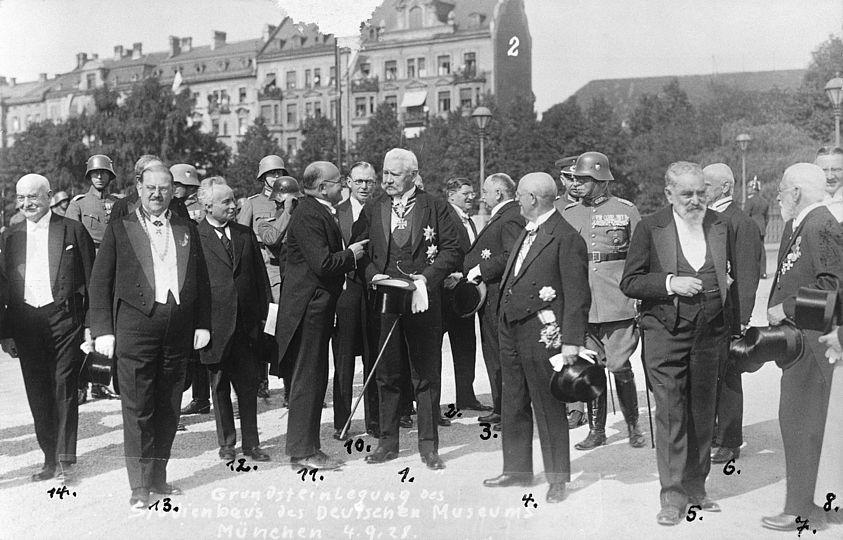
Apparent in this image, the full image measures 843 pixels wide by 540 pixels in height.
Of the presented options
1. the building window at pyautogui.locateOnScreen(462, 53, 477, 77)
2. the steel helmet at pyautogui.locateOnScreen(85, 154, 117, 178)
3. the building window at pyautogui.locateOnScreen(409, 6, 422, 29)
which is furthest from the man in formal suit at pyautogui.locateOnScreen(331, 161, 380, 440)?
the building window at pyautogui.locateOnScreen(462, 53, 477, 77)

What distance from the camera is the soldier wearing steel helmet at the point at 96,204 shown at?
30.4 feet

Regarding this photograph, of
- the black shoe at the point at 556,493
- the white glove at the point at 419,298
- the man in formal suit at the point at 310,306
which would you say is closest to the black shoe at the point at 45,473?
the man in formal suit at the point at 310,306

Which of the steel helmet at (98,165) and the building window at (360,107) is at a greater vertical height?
the building window at (360,107)

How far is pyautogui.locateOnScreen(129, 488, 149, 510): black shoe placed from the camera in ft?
18.4

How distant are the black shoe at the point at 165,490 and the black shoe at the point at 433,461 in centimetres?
168

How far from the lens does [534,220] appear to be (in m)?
5.96

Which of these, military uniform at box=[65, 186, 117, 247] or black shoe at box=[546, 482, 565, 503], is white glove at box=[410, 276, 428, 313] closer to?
black shoe at box=[546, 482, 565, 503]

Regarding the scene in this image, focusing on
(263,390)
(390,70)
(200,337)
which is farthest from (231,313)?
(390,70)

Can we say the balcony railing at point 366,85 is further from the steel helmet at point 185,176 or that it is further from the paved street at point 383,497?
the paved street at point 383,497

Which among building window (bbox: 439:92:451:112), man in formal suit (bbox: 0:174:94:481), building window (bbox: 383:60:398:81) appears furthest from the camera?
building window (bbox: 383:60:398:81)

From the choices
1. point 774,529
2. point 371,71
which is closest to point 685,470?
point 774,529

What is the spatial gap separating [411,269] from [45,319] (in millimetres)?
2545

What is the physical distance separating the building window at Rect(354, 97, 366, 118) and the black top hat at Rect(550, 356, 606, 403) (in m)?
64.3

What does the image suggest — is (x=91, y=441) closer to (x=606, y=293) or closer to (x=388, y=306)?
(x=388, y=306)
